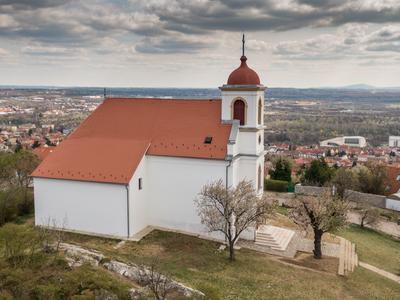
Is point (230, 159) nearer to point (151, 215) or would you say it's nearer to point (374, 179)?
point (151, 215)

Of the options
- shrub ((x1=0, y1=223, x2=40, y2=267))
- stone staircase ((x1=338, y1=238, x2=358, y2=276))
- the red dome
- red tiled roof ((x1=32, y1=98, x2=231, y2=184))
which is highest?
the red dome

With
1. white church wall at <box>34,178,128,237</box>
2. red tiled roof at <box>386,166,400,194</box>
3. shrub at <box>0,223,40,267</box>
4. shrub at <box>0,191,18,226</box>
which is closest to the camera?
shrub at <box>0,223,40,267</box>

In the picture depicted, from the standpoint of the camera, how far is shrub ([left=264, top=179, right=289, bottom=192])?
179ft

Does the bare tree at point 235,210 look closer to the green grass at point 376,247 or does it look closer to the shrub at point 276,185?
the green grass at point 376,247

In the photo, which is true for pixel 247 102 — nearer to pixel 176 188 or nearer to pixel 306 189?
pixel 176 188

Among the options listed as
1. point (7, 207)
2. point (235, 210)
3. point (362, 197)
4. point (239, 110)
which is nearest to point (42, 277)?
point (235, 210)

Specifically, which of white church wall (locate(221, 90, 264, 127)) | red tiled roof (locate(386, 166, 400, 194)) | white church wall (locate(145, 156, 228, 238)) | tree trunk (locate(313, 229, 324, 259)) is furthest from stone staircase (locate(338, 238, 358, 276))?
red tiled roof (locate(386, 166, 400, 194))

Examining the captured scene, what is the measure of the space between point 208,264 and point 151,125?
12274 millimetres

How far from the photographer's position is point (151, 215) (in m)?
32.0

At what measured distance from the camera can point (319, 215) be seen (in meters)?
27.7

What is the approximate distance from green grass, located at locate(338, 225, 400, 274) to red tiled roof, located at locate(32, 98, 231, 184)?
536 inches

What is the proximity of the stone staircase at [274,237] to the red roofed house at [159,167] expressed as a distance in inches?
146

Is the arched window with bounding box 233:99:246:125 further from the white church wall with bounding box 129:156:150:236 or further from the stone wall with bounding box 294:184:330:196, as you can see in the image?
the stone wall with bounding box 294:184:330:196

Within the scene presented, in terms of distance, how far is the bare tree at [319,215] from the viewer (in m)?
27.7
